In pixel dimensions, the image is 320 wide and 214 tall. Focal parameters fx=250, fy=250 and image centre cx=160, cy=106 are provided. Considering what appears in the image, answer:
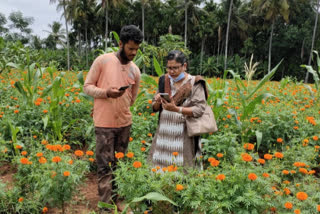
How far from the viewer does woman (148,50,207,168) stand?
2.07 m

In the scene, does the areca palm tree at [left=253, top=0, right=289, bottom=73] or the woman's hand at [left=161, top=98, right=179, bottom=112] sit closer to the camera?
the woman's hand at [left=161, top=98, right=179, bottom=112]

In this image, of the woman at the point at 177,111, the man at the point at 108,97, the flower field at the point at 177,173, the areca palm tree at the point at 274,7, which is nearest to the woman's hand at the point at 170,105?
the woman at the point at 177,111

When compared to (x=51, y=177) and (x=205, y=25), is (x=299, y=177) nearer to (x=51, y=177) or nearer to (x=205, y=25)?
(x=51, y=177)

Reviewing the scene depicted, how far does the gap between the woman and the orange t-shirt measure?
0.32 metres

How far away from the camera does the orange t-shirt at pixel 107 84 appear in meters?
2.08

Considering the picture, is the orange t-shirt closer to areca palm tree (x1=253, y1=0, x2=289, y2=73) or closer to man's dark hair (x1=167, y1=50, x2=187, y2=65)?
man's dark hair (x1=167, y1=50, x2=187, y2=65)

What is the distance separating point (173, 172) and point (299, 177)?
1525 millimetres

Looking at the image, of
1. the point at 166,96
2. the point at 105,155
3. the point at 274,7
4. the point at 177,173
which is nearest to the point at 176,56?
the point at 166,96

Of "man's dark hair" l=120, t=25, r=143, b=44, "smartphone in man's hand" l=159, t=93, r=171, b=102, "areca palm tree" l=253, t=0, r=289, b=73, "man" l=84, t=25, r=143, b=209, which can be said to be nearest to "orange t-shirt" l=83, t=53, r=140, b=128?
"man" l=84, t=25, r=143, b=209

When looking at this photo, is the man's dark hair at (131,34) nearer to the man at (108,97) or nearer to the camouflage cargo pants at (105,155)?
the man at (108,97)

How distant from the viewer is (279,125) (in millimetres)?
3225

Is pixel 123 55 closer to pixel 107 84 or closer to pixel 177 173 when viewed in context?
pixel 107 84

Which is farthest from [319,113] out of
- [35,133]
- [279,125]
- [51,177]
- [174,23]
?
[174,23]

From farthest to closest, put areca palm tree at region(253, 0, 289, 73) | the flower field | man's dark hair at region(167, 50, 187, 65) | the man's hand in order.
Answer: areca palm tree at region(253, 0, 289, 73) → man's dark hair at region(167, 50, 187, 65) → the man's hand → the flower field
